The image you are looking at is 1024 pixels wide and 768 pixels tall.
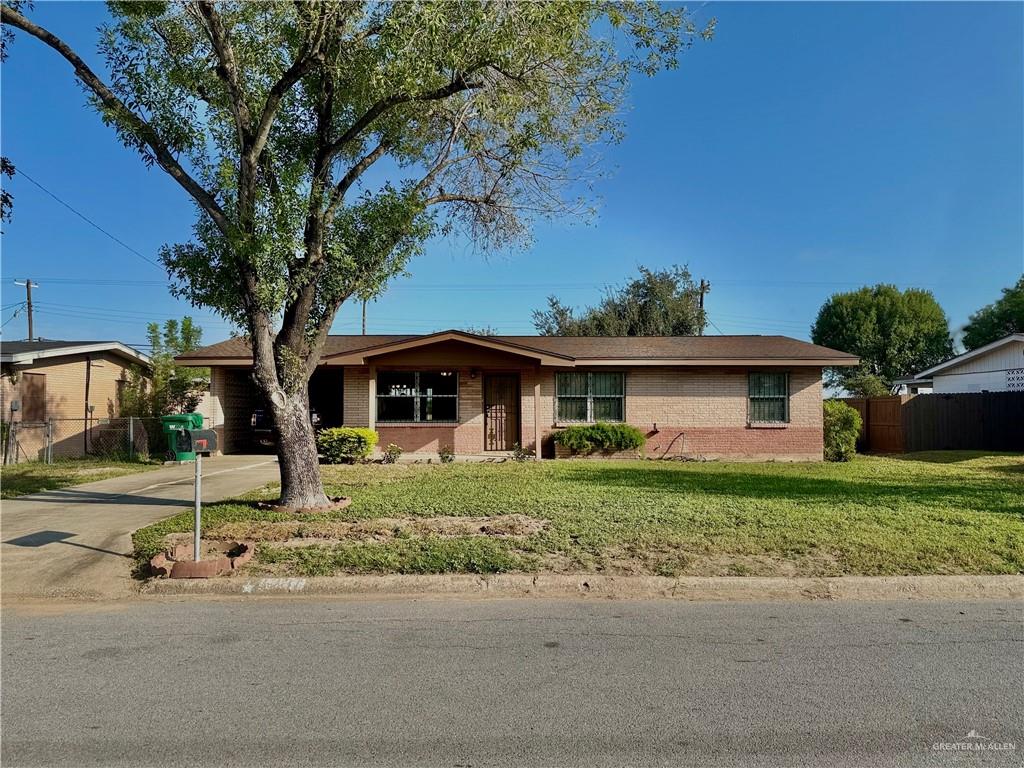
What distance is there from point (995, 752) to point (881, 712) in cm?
53

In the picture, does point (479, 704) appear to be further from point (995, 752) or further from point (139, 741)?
point (995, 752)

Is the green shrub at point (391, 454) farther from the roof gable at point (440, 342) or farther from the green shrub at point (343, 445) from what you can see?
the roof gable at point (440, 342)

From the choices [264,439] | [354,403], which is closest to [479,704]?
[354,403]

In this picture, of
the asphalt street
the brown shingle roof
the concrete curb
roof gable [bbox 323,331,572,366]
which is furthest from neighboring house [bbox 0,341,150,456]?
the asphalt street

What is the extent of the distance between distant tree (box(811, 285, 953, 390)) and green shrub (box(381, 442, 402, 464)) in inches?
1500

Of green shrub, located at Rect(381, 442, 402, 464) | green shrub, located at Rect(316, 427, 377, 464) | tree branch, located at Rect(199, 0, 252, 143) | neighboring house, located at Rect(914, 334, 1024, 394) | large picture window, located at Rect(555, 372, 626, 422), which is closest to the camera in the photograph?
tree branch, located at Rect(199, 0, 252, 143)

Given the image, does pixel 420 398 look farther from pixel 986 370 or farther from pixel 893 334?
pixel 893 334

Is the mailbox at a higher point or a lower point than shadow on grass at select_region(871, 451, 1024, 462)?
higher

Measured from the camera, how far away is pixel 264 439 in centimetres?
2002

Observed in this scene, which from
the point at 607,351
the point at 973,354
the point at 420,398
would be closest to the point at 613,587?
the point at 420,398

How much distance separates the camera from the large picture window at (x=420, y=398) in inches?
706

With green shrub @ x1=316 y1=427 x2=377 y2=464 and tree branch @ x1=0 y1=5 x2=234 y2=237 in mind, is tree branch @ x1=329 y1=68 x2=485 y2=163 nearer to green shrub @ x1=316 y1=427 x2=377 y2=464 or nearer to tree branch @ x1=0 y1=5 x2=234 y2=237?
tree branch @ x1=0 y1=5 x2=234 y2=237

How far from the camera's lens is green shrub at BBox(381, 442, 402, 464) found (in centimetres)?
1689

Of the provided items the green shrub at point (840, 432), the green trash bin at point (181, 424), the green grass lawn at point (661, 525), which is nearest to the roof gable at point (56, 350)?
the green trash bin at point (181, 424)
